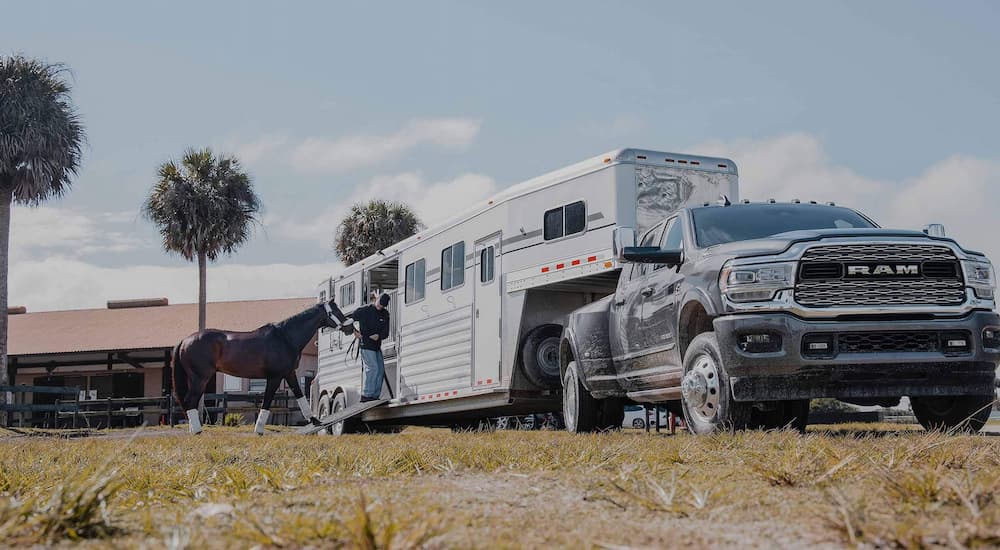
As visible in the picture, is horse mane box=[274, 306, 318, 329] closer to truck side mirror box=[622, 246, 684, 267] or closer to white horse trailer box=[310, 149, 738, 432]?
white horse trailer box=[310, 149, 738, 432]

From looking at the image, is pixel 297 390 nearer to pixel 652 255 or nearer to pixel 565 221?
pixel 565 221

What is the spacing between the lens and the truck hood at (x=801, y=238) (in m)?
8.08

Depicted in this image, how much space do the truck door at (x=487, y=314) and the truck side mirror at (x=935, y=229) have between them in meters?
5.60

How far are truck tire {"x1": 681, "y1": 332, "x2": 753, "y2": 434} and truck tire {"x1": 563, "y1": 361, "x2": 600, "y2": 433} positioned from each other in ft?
7.83

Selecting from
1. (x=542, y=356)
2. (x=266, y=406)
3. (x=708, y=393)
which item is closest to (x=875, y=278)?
(x=708, y=393)

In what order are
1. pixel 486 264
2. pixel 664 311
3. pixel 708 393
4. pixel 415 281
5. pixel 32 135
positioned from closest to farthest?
pixel 708 393, pixel 664 311, pixel 486 264, pixel 415 281, pixel 32 135

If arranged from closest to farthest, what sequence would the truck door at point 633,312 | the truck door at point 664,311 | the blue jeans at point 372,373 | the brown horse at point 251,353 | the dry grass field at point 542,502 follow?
the dry grass field at point 542,502 → the truck door at point 664,311 → the truck door at point 633,312 → the blue jeans at point 372,373 → the brown horse at point 251,353

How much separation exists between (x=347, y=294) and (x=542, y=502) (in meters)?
15.8

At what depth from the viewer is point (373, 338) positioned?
17141 mm

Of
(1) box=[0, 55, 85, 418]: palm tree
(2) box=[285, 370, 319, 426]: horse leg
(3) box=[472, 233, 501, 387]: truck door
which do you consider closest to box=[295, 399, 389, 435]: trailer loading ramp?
(2) box=[285, 370, 319, 426]: horse leg

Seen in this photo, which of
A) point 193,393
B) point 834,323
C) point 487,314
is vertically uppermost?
point 487,314

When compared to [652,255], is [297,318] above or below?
below

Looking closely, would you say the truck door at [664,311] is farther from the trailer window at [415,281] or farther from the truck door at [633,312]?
the trailer window at [415,281]

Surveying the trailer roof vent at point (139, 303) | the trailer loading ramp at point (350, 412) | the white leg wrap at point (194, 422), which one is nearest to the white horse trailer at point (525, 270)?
the trailer loading ramp at point (350, 412)
